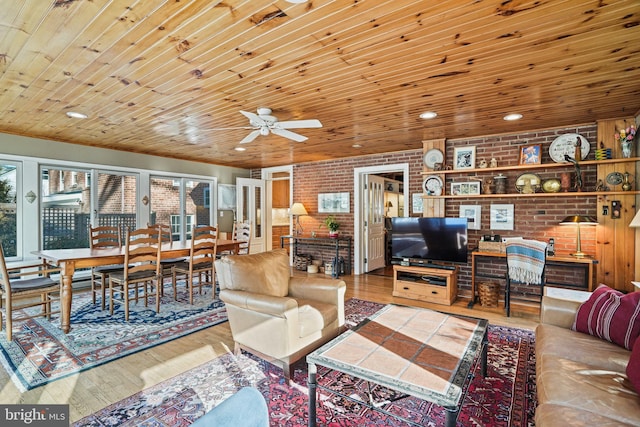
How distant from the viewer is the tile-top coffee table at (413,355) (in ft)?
5.03

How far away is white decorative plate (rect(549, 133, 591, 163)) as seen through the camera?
384 cm

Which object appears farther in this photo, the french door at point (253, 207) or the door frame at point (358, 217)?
the french door at point (253, 207)

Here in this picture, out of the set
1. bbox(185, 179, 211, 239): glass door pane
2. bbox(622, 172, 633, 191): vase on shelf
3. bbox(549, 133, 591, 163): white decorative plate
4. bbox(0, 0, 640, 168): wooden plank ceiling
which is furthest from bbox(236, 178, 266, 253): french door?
bbox(622, 172, 633, 191): vase on shelf

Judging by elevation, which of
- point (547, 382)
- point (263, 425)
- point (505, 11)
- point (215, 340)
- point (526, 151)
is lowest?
point (215, 340)

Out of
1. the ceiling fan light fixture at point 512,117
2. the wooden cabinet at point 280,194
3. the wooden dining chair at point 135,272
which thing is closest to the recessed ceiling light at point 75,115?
the wooden dining chair at point 135,272

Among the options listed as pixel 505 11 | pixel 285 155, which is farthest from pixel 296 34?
pixel 285 155

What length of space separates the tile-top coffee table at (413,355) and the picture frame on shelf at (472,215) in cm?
249

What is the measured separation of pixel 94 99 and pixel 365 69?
2.62 meters

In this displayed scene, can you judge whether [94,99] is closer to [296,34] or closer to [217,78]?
[217,78]

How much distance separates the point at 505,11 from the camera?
1.72m

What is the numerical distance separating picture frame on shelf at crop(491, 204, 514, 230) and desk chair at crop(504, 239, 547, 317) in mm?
658

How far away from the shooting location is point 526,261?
A: 3.68m

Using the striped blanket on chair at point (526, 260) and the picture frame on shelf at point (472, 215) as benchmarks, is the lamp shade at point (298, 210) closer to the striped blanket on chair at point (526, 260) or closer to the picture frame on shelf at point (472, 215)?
the picture frame on shelf at point (472, 215)

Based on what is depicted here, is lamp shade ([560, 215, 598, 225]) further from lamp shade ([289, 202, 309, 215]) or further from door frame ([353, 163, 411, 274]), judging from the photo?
lamp shade ([289, 202, 309, 215])
